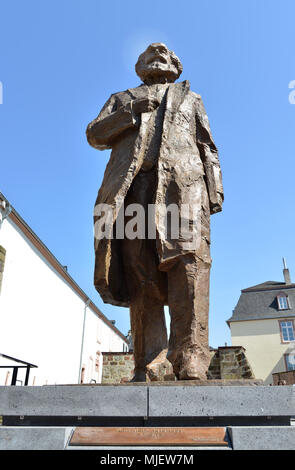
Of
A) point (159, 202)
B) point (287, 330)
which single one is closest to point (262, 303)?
point (287, 330)

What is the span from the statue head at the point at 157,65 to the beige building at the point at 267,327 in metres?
24.6

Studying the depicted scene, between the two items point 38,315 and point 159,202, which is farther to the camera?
point 38,315

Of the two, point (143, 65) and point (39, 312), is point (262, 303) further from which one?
point (143, 65)

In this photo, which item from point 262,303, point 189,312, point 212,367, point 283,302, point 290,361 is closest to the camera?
point 189,312

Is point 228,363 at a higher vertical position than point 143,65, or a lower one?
lower

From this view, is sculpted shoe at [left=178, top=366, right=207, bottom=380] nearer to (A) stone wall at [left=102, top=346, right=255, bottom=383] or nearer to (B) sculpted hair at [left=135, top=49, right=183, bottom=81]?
(A) stone wall at [left=102, top=346, right=255, bottom=383]

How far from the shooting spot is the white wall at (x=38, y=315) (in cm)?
1328

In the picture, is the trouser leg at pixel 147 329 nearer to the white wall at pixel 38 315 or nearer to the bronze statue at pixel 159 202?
the bronze statue at pixel 159 202

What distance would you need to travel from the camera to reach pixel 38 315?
15.8 metres

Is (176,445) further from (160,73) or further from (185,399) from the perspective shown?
(160,73)

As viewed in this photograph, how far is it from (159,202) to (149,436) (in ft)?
5.80

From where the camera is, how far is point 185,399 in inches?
80.4

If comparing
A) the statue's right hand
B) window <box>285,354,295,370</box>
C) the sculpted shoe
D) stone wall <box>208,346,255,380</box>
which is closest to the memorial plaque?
the sculpted shoe
